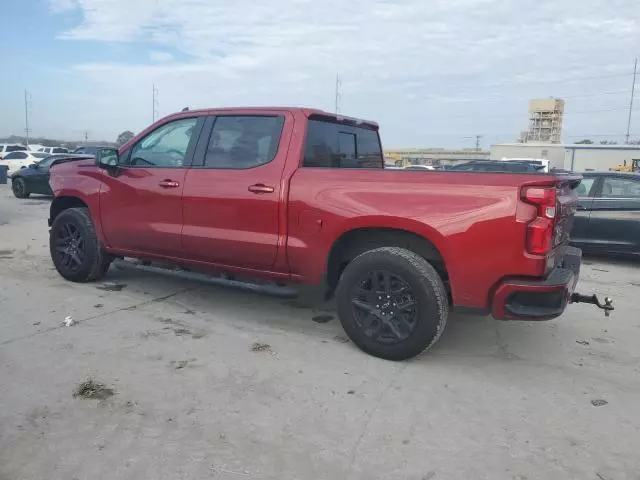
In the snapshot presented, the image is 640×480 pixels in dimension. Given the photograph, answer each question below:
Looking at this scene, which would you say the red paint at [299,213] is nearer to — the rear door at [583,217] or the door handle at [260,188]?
the door handle at [260,188]

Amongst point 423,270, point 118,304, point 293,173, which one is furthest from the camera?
point 118,304

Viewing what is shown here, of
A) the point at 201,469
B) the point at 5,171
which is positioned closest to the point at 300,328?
the point at 201,469

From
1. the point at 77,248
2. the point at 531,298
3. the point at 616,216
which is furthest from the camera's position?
the point at 616,216

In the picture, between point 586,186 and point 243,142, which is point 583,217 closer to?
point 586,186

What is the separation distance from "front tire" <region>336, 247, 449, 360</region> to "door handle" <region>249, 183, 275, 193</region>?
3.03 ft

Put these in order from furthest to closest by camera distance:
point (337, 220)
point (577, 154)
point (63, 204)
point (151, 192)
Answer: point (577, 154)
point (63, 204)
point (151, 192)
point (337, 220)

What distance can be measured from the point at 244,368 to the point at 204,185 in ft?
5.88

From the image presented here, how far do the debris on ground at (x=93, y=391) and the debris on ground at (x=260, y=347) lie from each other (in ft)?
3.86

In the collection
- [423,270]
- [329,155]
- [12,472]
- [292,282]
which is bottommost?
[12,472]

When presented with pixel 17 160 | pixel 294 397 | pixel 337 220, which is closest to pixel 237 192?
pixel 337 220

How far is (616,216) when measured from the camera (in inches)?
332

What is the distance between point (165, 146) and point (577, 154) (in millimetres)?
61362

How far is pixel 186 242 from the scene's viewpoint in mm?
5105

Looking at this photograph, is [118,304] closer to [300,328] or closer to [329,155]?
[300,328]
